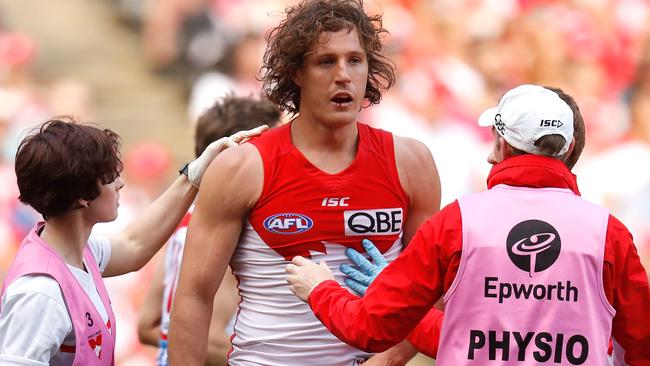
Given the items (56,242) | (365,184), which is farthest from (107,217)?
(365,184)

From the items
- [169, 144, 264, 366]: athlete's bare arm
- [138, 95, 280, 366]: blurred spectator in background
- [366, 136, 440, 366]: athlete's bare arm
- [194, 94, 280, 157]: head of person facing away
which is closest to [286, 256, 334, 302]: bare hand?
[169, 144, 264, 366]: athlete's bare arm

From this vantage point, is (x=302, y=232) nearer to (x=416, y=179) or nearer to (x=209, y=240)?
Answer: (x=209, y=240)

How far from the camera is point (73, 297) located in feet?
10.5

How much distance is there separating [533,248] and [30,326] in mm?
1358

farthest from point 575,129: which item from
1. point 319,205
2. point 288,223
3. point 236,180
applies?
point 236,180

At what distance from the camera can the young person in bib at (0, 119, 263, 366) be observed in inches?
121

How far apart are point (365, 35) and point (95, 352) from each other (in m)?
1.34

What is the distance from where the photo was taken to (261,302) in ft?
12.4

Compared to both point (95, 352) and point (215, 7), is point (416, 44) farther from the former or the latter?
point (95, 352)

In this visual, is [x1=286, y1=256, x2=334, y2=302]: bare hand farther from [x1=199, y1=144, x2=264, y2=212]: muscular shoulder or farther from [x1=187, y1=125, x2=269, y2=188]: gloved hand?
[x1=187, y1=125, x2=269, y2=188]: gloved hand

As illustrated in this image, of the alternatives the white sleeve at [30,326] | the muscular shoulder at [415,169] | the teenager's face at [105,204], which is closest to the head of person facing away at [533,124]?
the muscular shoulder at [415,169]

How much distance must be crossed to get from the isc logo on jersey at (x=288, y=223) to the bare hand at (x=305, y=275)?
0.45ft

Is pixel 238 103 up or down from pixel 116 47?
down

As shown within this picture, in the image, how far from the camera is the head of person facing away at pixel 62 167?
328 cm
